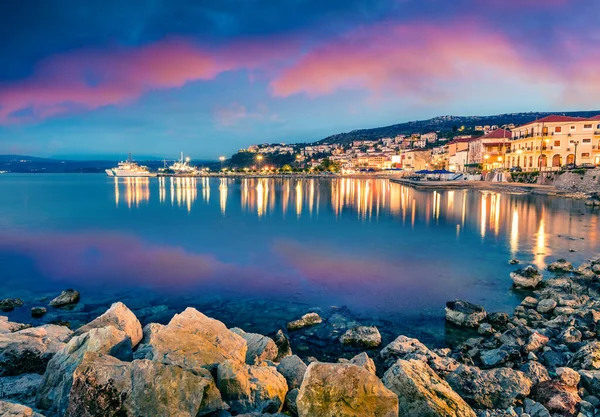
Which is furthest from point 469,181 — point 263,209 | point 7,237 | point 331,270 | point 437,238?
→ point 7,237

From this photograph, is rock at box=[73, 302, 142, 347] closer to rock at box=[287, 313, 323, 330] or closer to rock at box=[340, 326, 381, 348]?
rock at box=[287, 313, 323, 330]

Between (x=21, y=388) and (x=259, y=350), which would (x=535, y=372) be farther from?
(x=21, y=388)

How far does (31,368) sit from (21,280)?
1191cm

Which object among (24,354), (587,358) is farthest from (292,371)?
(587,358)

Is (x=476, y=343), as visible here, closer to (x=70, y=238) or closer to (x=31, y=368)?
(x=31, y=368)

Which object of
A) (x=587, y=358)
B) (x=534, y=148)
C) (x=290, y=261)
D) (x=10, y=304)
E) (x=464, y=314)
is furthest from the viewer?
(x=534, y=148)

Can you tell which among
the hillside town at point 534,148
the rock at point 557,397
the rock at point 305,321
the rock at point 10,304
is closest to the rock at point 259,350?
the rock at point 305,321

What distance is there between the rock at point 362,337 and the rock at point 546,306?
4975 millimetres

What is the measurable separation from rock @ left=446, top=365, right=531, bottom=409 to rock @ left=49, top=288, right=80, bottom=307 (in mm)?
11433

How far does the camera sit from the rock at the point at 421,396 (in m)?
4.68

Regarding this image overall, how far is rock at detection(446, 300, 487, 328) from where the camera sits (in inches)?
389

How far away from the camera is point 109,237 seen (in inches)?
1030

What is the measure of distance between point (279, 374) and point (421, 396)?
1.98 meters

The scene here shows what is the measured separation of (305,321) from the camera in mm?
10234
